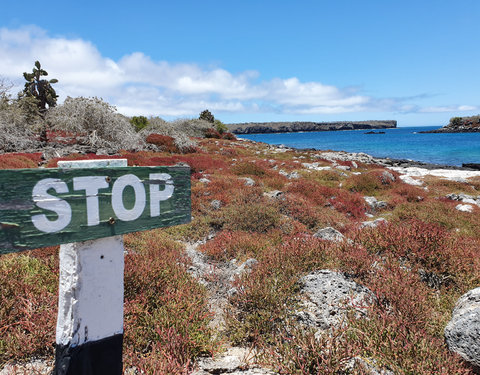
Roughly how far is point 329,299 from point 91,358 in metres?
2.79

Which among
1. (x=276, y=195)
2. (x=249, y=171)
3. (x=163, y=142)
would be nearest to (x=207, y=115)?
(x=163, y=142)

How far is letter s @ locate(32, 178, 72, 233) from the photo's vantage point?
1494 mm

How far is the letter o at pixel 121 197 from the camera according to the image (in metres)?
1.74

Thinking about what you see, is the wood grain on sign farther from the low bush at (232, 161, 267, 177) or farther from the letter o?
the low bush at (232, 161, 267, 177)

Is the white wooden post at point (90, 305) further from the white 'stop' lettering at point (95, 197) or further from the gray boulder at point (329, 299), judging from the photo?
the gray boulder at point (329, 299)

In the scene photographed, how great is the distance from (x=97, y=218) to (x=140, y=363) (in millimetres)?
1768

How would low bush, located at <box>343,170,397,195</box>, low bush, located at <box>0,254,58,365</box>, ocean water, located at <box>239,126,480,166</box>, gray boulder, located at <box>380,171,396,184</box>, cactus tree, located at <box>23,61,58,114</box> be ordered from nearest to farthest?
low bush, located at <box>0,254,58,365</box> < low bush, located at <box>343,170,397,195</box> < gray boulder, located at <box>380,171,396,184</box> < cactus tree, located at <box>23,61,58,114</box> < ocean water, located at <box>239,126,480,166</box>

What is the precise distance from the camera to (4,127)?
1939 centimetres

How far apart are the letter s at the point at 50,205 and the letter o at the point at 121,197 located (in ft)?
0.83

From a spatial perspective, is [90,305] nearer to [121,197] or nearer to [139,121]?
[121,197]

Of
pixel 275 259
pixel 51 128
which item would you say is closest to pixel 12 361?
pixel 275 259

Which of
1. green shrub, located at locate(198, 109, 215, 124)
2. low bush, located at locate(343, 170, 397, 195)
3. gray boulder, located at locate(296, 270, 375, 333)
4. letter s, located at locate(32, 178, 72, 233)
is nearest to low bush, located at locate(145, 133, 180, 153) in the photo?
low bush, located at locate(343, 170, 397, 195)

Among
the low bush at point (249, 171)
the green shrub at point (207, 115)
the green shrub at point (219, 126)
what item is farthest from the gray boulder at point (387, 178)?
the green shrub at point (207, 115)

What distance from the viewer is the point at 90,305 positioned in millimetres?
1766
